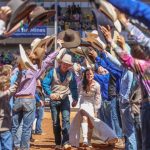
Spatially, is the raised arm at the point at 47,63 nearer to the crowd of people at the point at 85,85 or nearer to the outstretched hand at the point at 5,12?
the crowd of people at the point at 85,85

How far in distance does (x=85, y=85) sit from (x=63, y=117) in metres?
0.73

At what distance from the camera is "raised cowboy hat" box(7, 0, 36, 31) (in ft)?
19.8

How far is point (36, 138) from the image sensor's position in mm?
12445

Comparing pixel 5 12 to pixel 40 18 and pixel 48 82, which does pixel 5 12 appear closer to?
pixel 40 18

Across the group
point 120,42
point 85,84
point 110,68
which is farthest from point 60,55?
point 120,42

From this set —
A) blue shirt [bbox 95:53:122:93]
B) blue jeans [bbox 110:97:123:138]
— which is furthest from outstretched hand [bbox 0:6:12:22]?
blue jeans [bbox 110:97:123:138]

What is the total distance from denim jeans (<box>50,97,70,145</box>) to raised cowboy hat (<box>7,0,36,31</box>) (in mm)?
4229

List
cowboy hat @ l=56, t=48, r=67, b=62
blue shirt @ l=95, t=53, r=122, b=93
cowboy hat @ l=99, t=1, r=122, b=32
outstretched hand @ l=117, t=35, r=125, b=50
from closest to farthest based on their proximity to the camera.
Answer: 1. cowboy hat @ l=99, t=1, r=122, b=32
2. outstretched hand @ l=117, t=35, r=125, b=50
3. cowboy hat @ l=56, t=48, r=67, b=62
4. blue shirt @ l=95, t=53, r=122, b=93

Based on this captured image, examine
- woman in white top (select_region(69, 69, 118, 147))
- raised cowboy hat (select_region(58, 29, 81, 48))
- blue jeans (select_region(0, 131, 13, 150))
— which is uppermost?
raised cowboy hat (select_region(58, 29, 81, 48))

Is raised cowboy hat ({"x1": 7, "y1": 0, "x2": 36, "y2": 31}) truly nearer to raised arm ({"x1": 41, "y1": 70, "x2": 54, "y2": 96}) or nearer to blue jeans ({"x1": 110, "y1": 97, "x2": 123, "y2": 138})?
raised arm ({"x1": 41, "y1": 70, "x2": 54, "y2": 96})

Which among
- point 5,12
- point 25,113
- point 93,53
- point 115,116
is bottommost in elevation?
point 25,113

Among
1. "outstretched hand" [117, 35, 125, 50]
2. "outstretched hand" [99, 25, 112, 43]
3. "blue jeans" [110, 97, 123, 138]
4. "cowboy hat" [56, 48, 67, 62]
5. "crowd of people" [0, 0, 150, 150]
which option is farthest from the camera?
"blue jeans" [110, 97, 123, 138]

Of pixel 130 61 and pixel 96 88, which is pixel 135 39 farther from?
pixel 96 88

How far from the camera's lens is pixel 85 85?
10.7 m
